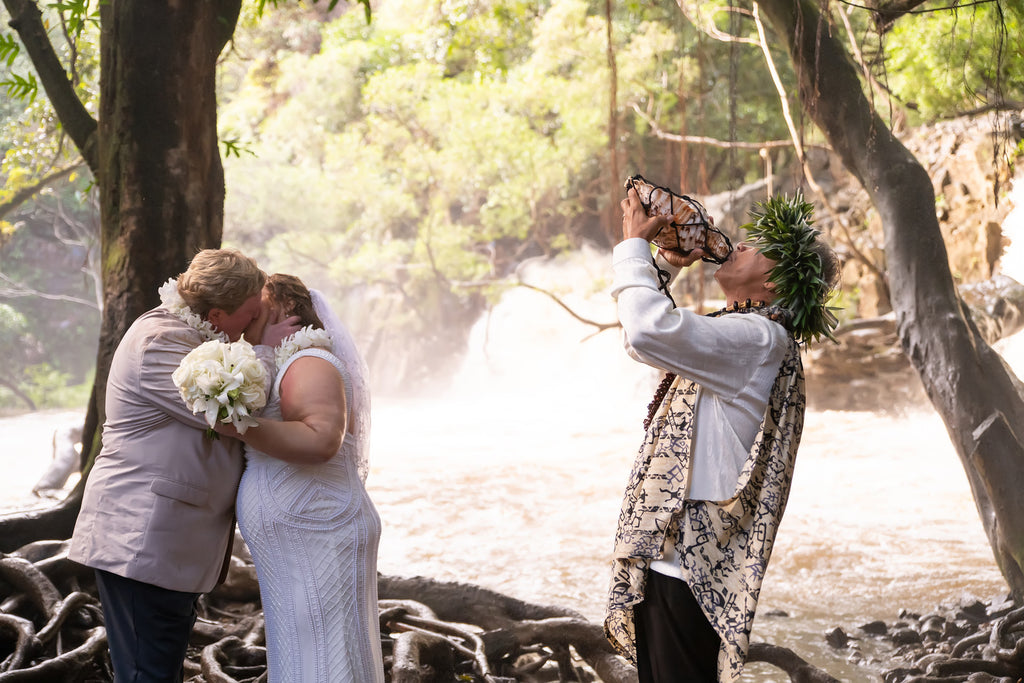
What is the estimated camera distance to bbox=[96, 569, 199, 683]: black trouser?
2.09 meters

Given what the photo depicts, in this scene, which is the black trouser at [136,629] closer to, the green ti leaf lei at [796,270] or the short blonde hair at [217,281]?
the short blonde hair at [217,281]

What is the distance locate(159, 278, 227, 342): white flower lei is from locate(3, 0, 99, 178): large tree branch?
2.02 metres

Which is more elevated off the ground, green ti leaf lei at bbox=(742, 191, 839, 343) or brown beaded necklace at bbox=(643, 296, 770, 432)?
green ti leaf lei at bbox=(742, 191, 839, 343)

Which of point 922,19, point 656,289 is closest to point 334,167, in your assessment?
point 922,19

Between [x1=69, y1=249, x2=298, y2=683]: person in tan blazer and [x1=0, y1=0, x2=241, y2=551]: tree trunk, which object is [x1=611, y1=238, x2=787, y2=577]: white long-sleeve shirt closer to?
[x1=69, y1=249, x2=298, y2=683]: person in tan blazer

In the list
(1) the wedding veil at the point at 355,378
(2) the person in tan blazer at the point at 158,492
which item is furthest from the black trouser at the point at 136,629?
(1) the wedding veil at the point at 355,378

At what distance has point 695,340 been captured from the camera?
181cm

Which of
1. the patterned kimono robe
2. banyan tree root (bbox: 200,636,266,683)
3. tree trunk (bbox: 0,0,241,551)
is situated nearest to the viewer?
the patterned kimono robe

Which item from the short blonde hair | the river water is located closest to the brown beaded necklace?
the short blonde hair

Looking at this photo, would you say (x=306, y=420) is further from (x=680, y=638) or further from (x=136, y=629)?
(x=680, y=638)

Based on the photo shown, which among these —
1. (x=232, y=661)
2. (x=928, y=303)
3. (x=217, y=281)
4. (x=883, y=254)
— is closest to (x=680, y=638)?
(x=217, y=281)

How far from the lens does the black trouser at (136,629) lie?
2086mm

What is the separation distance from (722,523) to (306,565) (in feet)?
3.21

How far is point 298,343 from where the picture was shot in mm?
2209
